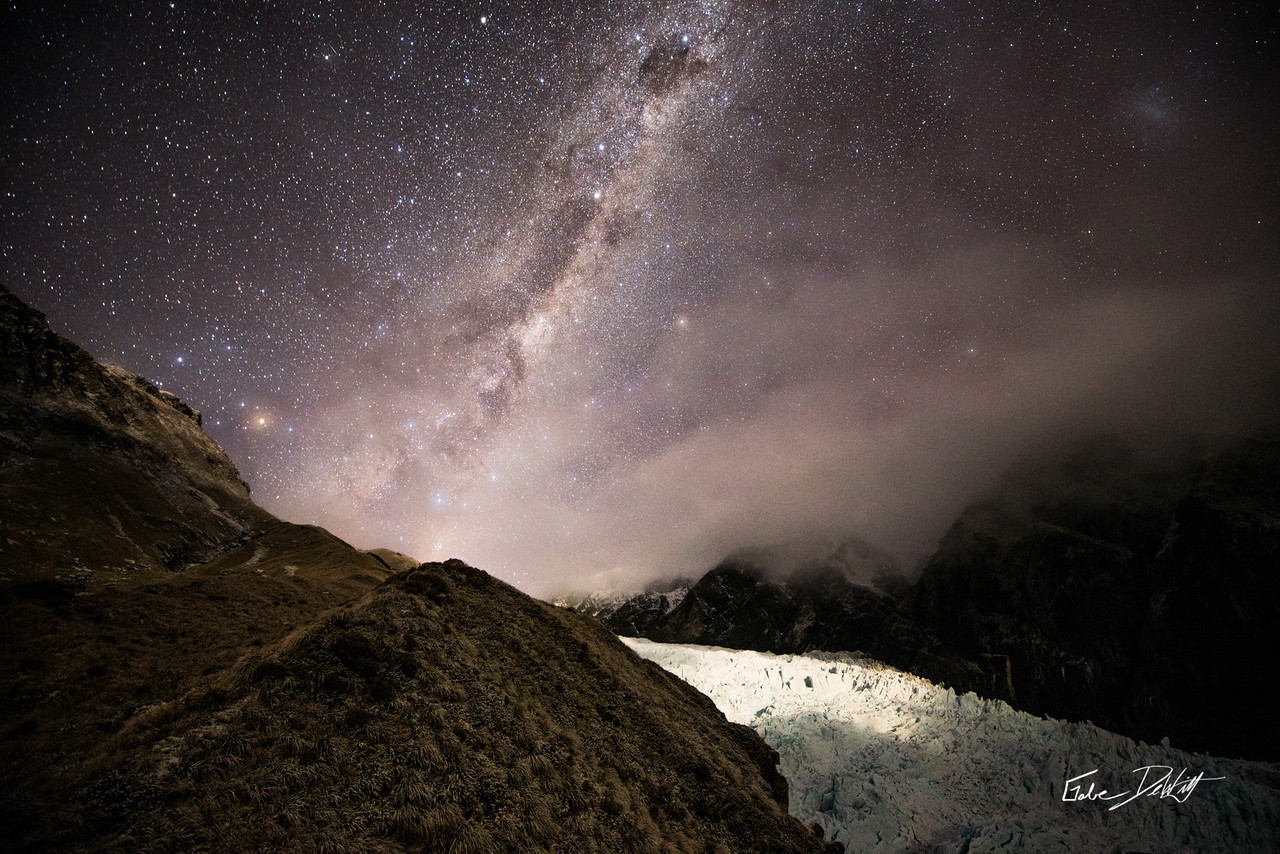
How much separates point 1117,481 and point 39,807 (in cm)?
16881

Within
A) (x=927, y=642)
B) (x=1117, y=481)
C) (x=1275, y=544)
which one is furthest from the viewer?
(x=927, y=642)

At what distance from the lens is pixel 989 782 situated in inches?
1939

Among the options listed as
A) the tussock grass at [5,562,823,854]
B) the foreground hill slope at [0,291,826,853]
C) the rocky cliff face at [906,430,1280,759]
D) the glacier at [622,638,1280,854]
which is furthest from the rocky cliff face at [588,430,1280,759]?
the tussock grass at [5,562,823,854]

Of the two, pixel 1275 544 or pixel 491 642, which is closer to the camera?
pixel 491 642

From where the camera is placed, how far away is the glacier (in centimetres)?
3744

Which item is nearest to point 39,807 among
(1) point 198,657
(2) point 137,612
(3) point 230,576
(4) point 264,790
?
(4) point 264,790

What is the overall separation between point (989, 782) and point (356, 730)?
66.9 m

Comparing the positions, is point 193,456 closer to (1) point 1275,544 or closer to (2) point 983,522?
(1) point 1275,544

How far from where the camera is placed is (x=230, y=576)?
38125mm
